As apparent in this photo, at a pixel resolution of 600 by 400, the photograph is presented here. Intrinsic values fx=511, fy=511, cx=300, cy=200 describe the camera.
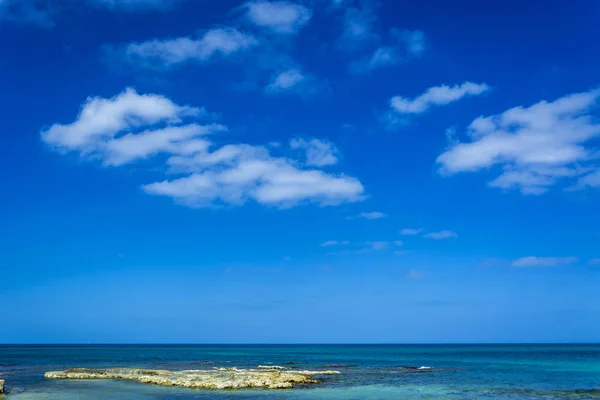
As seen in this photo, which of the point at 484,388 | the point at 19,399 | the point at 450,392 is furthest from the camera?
the point at 484,388

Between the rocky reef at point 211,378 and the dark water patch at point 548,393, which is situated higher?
the rocky reef at point 211,378

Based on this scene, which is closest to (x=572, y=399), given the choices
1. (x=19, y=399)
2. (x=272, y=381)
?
(x=272, y=381)

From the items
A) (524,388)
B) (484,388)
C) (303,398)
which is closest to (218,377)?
(303,398)

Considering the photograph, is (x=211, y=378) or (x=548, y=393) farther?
(x=211, y=378)

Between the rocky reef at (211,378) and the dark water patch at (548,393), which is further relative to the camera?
the rocky reef at (211,378)

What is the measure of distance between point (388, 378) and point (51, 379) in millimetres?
36369

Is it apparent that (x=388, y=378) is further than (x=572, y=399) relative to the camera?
Yes

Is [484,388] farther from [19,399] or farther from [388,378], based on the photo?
[19,399]

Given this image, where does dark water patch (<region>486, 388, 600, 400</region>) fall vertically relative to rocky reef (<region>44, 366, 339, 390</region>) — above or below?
below

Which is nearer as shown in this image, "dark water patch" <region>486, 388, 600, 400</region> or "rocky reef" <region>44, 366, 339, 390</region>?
"dark water patch" <region>486, 388, 600, 400</region>

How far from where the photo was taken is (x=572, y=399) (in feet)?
127

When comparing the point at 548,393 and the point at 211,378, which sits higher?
the point at 211,378

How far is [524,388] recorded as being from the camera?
4688cm

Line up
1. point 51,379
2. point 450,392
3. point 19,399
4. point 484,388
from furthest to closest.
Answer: point 51,379 → point 484,388 → point 450,392 → point 19,399
